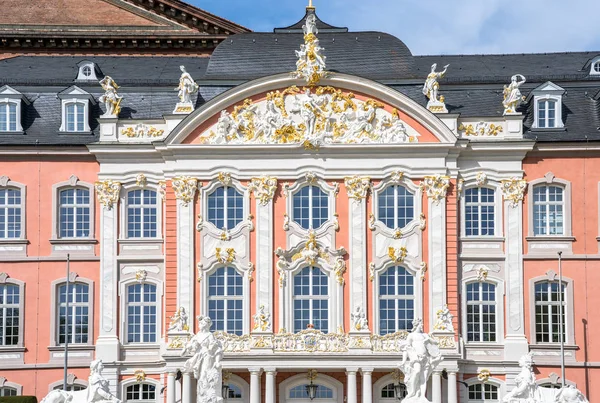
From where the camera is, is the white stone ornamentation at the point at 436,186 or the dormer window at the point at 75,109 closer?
the white stone ornamentation at the point at 436,186

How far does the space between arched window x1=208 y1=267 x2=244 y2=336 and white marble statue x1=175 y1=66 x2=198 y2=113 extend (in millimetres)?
5803

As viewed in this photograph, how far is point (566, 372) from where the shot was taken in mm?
58719

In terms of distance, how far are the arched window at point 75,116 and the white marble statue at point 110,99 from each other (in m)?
1.33

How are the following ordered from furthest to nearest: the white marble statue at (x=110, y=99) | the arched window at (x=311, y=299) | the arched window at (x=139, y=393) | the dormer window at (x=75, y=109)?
the dormer window at (x=75, y=109)
the white marble statue at (x=110, y=99)
the arched window at (x=139, y=393)
the arched window at (x=311, y=299)

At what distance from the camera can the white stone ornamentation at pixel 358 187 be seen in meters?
59.1

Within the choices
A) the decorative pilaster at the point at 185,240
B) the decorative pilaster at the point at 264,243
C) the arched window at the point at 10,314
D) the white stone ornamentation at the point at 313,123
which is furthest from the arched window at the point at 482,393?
the arched window at the point at 10,314

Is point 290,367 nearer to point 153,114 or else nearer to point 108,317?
point 108,317

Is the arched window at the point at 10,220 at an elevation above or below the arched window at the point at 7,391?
above

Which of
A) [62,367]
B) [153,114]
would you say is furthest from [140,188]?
[62,367]

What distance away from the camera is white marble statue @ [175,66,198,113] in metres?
59.7

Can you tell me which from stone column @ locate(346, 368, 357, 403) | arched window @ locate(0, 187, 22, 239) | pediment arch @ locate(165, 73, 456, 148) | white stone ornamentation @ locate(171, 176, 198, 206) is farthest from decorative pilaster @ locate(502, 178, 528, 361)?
arched window @ locate(0, 187, 22, 239)

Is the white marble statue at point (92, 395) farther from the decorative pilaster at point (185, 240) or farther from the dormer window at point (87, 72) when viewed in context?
the dormer window at point (87, 72)

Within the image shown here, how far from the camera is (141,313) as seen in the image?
59.6 m

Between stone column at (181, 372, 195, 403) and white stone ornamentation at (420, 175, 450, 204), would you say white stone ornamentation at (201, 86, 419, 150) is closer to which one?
white stone ornamentation at (420, 175, 450, 204)
